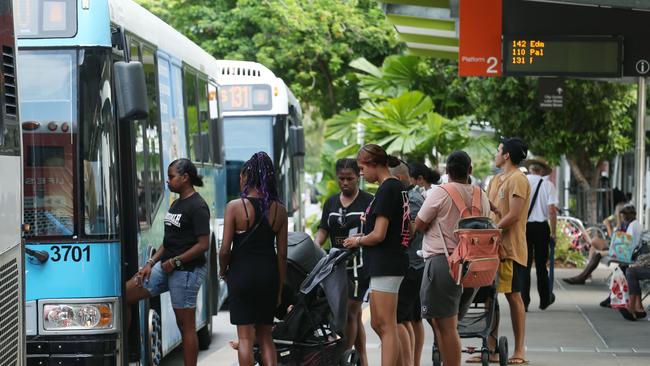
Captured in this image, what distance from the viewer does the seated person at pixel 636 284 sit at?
1431 centimetres

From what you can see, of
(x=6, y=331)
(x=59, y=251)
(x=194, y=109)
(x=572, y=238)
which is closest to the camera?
(x=6, y=331)

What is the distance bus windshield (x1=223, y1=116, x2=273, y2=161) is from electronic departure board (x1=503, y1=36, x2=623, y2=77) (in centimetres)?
460

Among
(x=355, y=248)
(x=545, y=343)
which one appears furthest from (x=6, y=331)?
(x=545, y=343)

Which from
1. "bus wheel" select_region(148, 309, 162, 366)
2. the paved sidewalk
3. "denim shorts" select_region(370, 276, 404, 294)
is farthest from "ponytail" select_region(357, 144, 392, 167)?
the paved sidewalk

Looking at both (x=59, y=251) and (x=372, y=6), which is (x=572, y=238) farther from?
(x=59, y=251)

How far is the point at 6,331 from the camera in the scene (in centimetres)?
623

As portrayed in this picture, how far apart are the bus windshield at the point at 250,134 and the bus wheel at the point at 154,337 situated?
913cm

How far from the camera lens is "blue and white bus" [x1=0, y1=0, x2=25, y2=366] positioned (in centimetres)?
619

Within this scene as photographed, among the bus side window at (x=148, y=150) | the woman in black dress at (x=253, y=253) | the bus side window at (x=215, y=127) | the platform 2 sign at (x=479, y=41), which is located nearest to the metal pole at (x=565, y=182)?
the platform 2 sign at (x=479, y=41)

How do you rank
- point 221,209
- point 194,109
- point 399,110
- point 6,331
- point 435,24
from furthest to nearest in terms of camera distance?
point 399,110 → point 435,24 → point 221,209 → point 194,109 → point 6,331

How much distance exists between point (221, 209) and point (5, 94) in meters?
8.55

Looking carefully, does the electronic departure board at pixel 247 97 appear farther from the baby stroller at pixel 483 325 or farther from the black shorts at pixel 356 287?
the black shorts at pixel 356 287

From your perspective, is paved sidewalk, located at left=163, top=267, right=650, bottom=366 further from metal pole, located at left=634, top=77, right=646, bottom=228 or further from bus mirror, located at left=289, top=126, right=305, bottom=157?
bus mirror, located at left=289, top=126, right=305, bottom=157

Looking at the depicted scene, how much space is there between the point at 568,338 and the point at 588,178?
1443 cm
